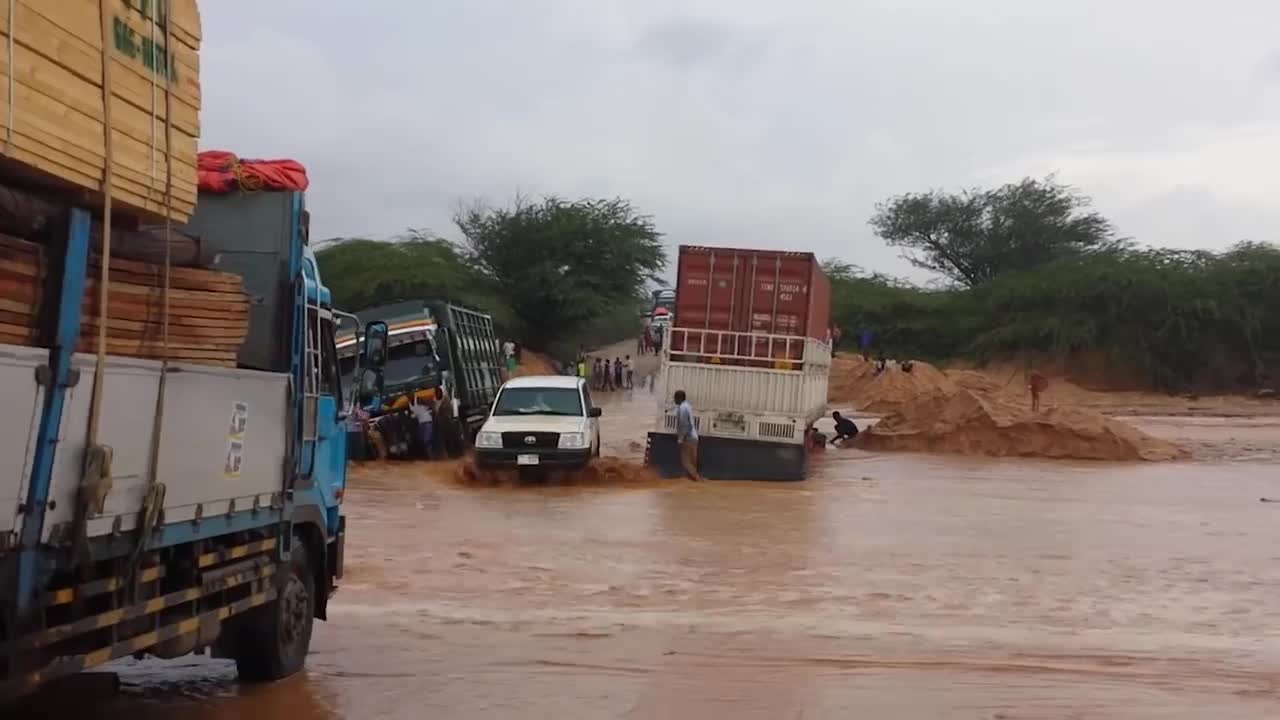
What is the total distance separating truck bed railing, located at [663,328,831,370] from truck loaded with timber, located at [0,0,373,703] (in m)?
14.6

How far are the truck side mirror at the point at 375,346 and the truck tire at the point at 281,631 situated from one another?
1594 millimetres

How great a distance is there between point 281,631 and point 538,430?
501 inches

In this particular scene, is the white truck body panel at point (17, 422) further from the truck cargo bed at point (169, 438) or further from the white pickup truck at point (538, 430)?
the white pickup truck at point (538, 430)

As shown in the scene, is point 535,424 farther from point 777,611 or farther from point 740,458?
point 777,611

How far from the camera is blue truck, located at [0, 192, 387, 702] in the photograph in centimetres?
504

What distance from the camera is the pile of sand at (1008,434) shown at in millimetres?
27766

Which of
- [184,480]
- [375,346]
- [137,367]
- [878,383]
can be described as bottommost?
[184,480]

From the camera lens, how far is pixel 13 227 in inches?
201

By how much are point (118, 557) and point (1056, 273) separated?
179 ft

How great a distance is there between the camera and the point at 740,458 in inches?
853

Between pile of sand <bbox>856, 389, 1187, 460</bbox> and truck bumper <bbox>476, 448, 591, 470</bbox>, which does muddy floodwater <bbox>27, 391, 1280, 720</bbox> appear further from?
pile of sand <bbox>856, 389, 1187, 460</bbox>

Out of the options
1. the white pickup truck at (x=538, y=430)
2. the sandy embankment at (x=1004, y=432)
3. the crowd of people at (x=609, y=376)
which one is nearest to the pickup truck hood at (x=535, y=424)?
the white pickup truck at (x=538, y=430)

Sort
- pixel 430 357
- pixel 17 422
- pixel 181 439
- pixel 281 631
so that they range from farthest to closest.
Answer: pixel 430 357
pixel 281 631
pixel 181 439
pixel 17 422

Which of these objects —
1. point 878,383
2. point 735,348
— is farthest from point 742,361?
point 878,383
